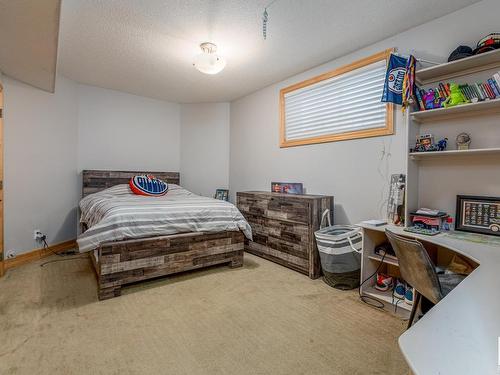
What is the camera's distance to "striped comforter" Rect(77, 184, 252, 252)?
2324 millimetres

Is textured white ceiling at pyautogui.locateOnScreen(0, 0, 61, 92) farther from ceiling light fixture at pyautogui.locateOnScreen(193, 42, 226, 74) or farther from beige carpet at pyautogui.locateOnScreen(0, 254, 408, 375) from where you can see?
beige carpet at pyautogui.locateOnScreen(0, 254, 408, 375)

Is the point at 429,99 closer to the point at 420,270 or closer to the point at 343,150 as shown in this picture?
the point at 343,150

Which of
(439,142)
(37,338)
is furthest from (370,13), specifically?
(37,338)

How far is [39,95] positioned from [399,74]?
4295 mm

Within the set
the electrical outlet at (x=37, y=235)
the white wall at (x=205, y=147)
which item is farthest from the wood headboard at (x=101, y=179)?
the white wall at (x=205, y=147)

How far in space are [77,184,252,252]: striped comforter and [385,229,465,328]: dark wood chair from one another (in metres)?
1.84

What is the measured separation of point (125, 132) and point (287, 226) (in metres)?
3.25

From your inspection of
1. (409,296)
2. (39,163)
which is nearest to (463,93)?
(409,296)

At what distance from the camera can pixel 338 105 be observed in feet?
10.1

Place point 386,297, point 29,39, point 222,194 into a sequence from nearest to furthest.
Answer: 1. point 386,297
2. point 29,39
3. point 222,194

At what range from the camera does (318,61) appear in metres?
3.16

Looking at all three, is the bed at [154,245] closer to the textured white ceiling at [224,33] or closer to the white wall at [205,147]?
the textured white ceiling at [224,33]

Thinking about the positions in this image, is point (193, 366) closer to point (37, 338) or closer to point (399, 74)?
point (37, 338)

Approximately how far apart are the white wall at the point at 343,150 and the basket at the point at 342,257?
442 mm
